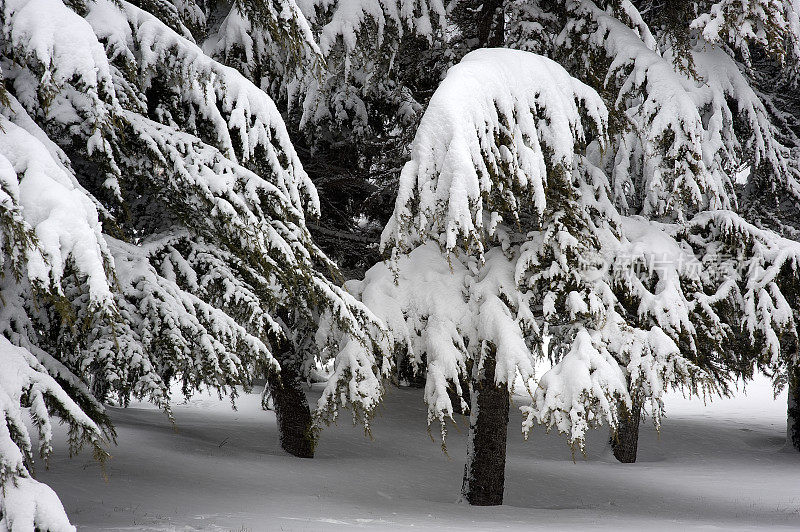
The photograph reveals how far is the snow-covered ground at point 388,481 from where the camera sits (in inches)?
275

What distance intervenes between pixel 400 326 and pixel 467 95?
107 inches

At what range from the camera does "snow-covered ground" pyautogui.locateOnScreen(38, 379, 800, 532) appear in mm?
6973

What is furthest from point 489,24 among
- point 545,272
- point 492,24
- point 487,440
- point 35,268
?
point 35,268

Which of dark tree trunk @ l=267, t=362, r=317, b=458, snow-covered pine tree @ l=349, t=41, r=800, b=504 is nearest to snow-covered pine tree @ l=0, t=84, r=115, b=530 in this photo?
snow-covered pine tree @ l=349, t=41, r=800, b=504

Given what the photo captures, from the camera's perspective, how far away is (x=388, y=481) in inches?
391

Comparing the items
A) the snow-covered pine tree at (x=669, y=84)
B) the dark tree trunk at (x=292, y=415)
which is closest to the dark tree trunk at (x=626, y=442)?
the snow-covered pine tree at (x=669, y=84)

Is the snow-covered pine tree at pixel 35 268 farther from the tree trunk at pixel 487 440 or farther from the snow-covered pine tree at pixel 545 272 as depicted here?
the tree trunk at pixel 487 440

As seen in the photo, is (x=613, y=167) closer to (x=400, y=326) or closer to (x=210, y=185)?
(x=400, y=326)

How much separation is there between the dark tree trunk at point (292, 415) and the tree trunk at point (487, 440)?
11.0ft

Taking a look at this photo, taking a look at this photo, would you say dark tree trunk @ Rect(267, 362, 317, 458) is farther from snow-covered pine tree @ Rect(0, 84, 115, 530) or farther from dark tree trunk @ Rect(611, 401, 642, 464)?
snow-covered pine tree @ Rect(0, 84, 115, 530)

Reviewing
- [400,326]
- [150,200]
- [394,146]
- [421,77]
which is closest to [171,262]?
[150,200]

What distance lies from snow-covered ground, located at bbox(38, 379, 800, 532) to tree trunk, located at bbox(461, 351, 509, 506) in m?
0.28

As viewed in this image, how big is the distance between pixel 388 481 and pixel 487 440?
7.34 ft

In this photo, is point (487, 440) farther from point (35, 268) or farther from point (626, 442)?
point (626, 442)
